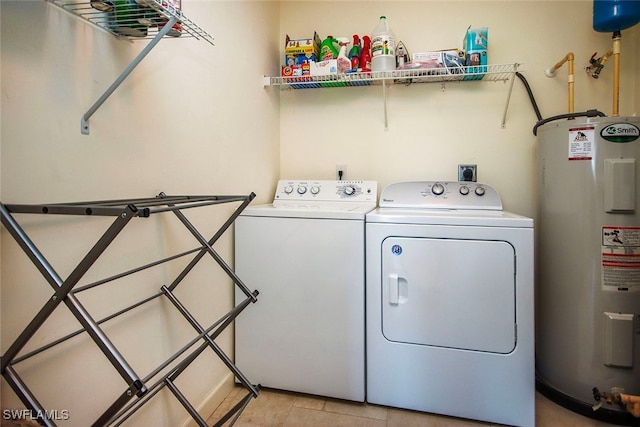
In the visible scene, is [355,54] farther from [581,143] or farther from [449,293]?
[449,293]

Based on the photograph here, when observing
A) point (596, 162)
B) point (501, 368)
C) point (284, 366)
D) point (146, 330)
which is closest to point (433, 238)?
point (501, 368)

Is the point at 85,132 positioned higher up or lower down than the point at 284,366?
higher up

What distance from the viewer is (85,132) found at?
90 centimetres

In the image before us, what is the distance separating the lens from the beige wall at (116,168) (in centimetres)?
76

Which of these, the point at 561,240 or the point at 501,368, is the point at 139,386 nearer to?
the point at 501,368

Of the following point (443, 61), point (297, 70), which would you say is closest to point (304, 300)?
point (297, 70)

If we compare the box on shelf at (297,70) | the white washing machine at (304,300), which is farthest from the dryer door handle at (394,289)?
the box on shelf at (297,70)

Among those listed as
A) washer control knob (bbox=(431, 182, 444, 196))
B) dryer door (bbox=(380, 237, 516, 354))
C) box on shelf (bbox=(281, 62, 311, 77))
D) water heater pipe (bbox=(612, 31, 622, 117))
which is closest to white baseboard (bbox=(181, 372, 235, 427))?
dryer door (bbox=(380, 237, 516, 354))

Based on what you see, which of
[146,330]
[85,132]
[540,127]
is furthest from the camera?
[540,127]

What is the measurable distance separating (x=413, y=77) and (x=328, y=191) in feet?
2.74

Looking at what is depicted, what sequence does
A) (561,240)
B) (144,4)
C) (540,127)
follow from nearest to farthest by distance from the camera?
(144,4), (561,240), (540,127)

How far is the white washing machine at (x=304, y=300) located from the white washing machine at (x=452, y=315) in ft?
0.29

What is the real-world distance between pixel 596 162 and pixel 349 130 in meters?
1.36

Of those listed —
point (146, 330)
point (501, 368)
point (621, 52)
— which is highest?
point (621, 52)
